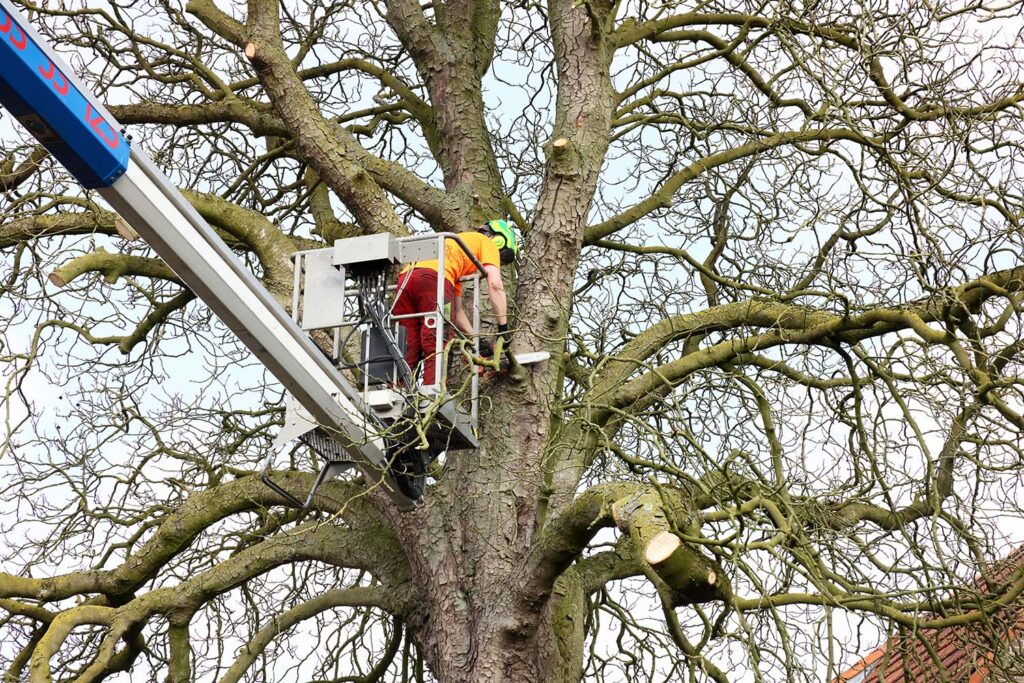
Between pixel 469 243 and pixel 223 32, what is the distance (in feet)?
8.56

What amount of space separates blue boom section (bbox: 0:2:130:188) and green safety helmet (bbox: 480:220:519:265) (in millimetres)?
2379

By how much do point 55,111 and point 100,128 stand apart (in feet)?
0.70

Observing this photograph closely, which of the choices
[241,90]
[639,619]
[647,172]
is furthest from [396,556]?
[241,90]

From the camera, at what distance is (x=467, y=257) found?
7.18 metres

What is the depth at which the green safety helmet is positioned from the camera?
7391 mm

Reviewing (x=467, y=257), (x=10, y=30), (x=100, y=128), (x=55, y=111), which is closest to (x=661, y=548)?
(x=467, y=257)

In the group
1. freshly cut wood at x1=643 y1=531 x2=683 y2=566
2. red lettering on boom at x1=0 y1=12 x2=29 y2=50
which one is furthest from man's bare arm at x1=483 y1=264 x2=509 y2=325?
red lettering on boom at x1=0 y1=12 x2=29 y2=50

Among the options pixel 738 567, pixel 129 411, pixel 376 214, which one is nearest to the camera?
pixel 738 567

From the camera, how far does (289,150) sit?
364 inches

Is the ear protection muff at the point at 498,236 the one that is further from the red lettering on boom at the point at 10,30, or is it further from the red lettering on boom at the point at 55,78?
the red lettering on boom at the point at 10,30

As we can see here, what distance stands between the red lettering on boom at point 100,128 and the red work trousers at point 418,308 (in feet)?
5.72

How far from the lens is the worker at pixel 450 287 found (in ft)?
22.5

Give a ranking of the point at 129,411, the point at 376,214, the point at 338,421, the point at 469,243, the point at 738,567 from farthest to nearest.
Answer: the point at 129,411, the point at 376,214, the point at 469,243, the point at 338,421, the point at 738,567

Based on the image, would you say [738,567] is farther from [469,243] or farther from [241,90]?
[241,90]
